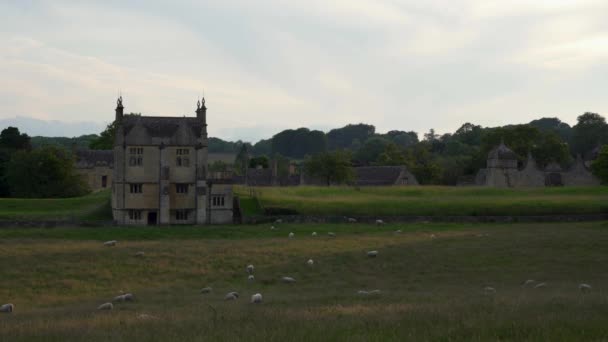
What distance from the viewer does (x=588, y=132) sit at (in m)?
172

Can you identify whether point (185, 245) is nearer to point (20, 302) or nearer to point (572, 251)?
point (20, 302)

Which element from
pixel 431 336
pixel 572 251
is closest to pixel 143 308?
pixel 431 336

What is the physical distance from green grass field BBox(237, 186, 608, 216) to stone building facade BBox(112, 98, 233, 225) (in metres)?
5.23

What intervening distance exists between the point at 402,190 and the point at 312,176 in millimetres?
28304

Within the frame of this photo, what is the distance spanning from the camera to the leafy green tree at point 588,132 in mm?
170375

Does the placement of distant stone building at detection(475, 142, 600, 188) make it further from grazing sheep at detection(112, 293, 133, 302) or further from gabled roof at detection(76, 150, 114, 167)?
grazing sheep at detection(112, 293, 133, 302)

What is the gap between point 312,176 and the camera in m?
105

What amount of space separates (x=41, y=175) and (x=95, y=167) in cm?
2104

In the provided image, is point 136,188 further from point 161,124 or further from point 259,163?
point 259,163

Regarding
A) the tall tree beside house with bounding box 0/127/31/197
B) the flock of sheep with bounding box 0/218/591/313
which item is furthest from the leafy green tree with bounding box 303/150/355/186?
the flock of sheep with bounding box 0/218/591/313

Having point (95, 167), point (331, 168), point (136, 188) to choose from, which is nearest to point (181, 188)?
point (136, 188)

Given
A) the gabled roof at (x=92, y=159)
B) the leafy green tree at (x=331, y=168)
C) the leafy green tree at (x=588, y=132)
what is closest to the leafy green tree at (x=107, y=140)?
the gabled roof at (x=92, y=159)

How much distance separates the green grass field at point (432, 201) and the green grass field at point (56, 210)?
1352 centimetres

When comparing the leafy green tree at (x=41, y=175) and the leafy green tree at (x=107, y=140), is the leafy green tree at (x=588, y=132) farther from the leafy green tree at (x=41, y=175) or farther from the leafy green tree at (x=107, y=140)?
the leafy green tree at (x=41, y=175)
